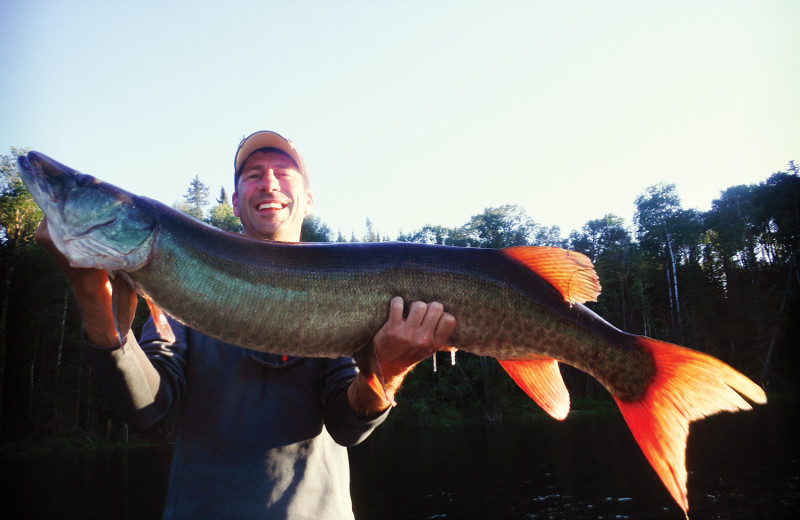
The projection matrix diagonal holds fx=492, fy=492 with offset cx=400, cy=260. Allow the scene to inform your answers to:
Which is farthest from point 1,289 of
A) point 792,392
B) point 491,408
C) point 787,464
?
point 792,392

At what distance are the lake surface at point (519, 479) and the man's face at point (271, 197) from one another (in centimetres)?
1070

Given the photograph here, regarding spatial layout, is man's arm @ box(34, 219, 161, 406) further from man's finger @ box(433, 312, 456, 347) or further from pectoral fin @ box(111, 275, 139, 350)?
man's finger @ box(433, 312, 456, 347)

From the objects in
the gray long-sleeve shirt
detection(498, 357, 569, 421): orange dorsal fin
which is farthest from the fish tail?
the gray long-sleeve shirt

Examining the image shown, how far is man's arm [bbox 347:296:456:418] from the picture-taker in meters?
2.28

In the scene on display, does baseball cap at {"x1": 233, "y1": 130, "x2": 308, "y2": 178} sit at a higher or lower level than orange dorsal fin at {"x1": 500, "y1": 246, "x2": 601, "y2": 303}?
higher

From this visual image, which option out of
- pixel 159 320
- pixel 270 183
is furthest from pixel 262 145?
pixel 159 320

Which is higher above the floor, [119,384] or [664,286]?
[664,286]

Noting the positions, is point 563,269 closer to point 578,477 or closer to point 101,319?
point 101,319

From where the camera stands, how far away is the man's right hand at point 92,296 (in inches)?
83.0

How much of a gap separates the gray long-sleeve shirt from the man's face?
778 millimetres

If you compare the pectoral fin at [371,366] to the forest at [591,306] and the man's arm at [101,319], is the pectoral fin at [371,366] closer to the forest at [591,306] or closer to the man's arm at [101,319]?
the man's arm at [101,319]

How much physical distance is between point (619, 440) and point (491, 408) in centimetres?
1554

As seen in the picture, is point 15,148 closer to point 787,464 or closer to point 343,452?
point 343,452

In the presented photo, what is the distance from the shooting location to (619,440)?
20922mm
